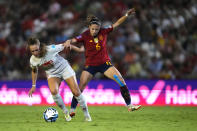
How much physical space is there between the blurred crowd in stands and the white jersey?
6.29 meters

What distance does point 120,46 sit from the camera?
53.3ft

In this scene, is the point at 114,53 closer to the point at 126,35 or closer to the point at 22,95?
the point at 126,35

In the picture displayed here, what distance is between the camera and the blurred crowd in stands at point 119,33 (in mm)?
15852

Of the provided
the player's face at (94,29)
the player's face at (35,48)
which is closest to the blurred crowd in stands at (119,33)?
the player's face at (94,29)

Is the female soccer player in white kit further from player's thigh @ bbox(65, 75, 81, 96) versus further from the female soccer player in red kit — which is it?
the female soccer player in red kit

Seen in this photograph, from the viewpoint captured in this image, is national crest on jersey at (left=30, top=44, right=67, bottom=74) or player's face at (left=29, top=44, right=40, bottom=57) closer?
player's face at (left=29, top=44, right=40, bottom=57)

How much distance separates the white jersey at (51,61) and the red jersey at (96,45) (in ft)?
2.83

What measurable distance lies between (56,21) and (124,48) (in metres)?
2.84

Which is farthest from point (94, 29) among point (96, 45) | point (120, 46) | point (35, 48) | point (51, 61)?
point (120, 46)

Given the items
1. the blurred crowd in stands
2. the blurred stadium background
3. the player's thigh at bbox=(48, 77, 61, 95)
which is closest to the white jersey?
the player's thigh at bbox=(48, 77, 61, 95)

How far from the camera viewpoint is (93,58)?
9.84 m

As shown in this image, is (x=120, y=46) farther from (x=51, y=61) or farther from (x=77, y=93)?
(x=51, y=61)

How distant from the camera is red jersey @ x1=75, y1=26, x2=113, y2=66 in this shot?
976cm

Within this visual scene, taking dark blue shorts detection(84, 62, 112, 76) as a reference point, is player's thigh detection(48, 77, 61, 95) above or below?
below
